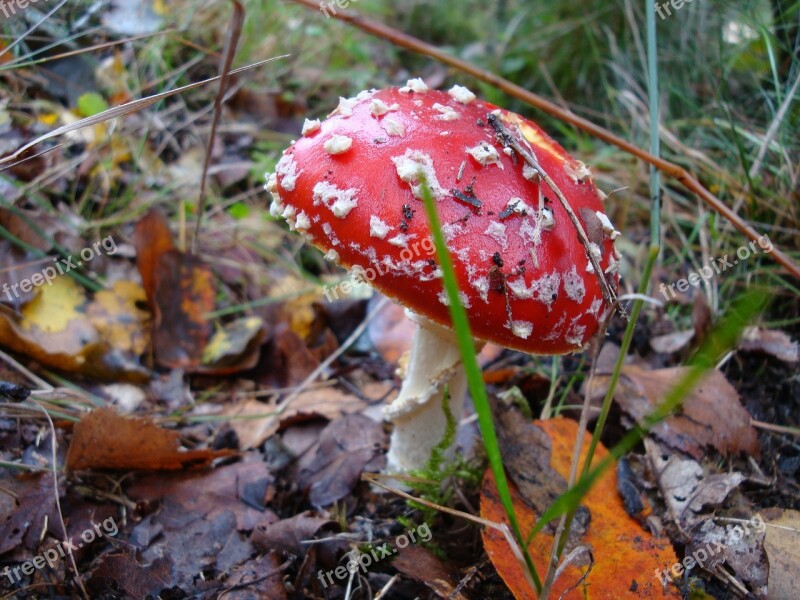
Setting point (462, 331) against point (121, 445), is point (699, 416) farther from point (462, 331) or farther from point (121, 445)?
point (121, 445)

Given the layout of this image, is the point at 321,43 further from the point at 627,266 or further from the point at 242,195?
the point at 627,266

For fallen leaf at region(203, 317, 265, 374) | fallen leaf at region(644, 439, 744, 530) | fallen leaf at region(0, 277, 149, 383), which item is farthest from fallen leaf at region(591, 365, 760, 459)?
fallen leaf at region(0, 277, 149, 383)

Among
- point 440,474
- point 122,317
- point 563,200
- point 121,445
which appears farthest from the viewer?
A: point 122,317

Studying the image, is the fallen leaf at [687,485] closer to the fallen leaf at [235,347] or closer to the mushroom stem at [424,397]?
the mushroom stem at [424,397]

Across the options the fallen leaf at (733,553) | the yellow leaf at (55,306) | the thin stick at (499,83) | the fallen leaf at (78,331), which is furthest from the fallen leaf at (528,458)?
the yellow leaf at (55,306)

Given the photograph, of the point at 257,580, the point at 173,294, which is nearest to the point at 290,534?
the point at 257,580

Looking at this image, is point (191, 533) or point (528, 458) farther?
point (528, 458)

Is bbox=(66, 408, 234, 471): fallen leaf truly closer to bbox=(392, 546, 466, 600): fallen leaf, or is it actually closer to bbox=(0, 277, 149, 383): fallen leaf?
bbox=(0, 277, 149, 383): fallen leaf
